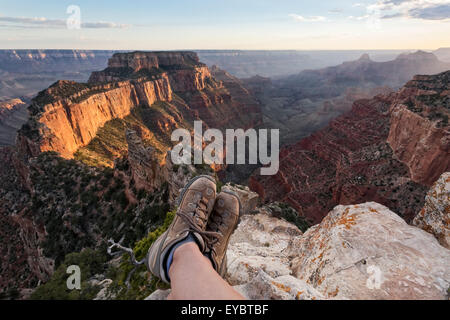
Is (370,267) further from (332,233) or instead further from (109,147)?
(109,147)

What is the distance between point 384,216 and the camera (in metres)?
5.73

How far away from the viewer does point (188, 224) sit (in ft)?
16.2

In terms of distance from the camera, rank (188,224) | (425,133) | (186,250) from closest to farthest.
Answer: (186,250)
(188,224)
(425,133)

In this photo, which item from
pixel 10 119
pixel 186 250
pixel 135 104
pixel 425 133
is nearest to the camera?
pixel 186 250

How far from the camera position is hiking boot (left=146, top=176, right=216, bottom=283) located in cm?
436

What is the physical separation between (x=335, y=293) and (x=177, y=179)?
12.6 metres

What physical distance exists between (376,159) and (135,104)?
66536 mm

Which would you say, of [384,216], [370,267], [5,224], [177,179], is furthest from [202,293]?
[5,224]

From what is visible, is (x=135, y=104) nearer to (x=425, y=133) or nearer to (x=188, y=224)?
(x=425, y=133)

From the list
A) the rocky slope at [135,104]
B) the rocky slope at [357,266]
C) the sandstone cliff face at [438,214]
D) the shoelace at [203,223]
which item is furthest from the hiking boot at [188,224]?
the rocky slope at [135,104]

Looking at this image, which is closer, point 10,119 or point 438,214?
point 438,214

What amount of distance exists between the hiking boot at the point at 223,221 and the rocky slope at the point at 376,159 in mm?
31966

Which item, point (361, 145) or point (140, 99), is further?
point (140, 99)

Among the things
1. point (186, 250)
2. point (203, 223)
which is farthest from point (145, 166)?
point (186, 250)
